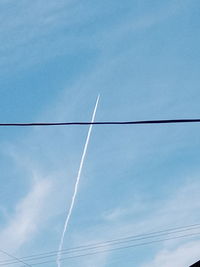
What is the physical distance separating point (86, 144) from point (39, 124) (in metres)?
26.8

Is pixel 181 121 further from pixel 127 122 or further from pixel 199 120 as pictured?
pixel 127 122

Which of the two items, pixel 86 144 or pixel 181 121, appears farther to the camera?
pixel 86 144

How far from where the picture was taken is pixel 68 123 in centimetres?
477

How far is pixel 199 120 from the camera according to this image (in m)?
3.96

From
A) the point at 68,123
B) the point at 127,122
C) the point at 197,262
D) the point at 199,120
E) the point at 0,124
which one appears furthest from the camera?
the point at 197,262

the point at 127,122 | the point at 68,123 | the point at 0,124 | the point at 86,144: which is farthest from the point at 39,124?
Answer: the point at 86,144

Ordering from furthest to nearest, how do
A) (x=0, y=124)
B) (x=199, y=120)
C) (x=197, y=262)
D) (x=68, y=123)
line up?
(x=197, y=262), (x=0, y=124), (x=68, y=123), (x=199, y=120)

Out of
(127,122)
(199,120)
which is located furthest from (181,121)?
(127,122)

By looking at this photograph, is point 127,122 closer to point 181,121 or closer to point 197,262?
point 181,121

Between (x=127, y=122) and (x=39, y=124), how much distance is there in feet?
4.52

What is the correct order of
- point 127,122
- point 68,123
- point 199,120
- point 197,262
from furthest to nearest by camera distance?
1. point 197,262
2. point 68,123
3. point 127,122
4. point 199,120

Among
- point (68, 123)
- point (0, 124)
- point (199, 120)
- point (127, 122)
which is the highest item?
point (0, 124)

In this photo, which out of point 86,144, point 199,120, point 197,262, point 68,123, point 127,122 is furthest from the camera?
point 86,144

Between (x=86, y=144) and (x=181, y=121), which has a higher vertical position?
(x=86, y=144)
